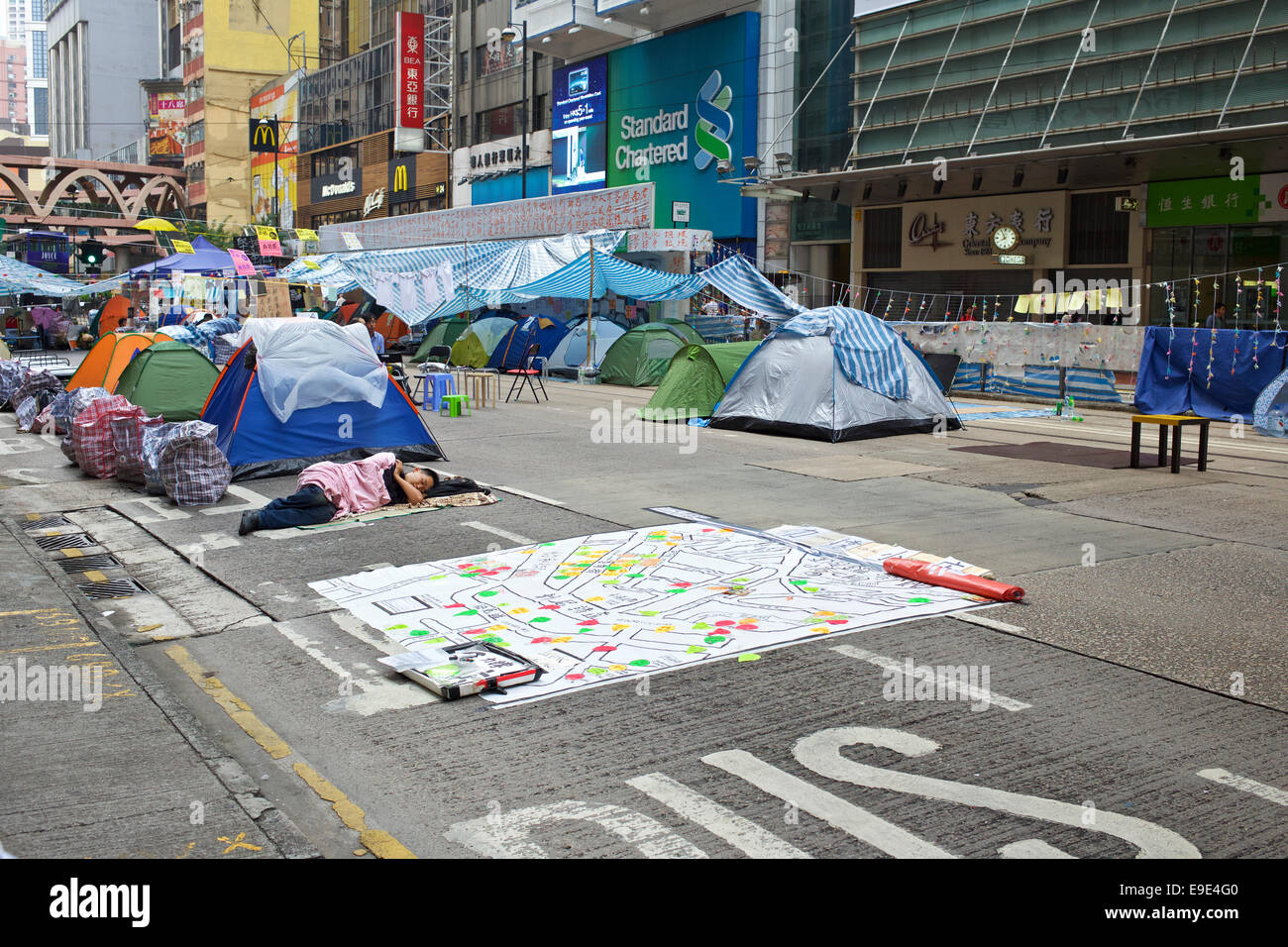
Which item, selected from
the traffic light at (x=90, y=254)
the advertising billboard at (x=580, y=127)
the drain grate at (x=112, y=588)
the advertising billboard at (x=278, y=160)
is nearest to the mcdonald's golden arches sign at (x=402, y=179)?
the traffic light at (x=90, y=254)

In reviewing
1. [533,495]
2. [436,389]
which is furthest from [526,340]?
[533,495]

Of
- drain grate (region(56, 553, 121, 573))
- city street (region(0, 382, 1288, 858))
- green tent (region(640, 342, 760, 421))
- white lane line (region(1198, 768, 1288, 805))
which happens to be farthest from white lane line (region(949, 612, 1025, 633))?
green tent (region(640, 342, 760, 421))

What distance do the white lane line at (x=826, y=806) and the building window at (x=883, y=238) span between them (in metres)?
29.6

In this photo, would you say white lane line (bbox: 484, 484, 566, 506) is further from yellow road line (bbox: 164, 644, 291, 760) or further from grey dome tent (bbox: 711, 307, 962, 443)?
grey dome tent (bbox: 711, 307, 962, 443)

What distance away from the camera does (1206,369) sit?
18781 mm

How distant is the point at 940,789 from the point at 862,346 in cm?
1279

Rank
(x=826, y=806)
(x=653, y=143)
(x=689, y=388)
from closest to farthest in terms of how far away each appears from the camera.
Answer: (x=826, y=806), (x=689, y=388), (x=653, y=143)

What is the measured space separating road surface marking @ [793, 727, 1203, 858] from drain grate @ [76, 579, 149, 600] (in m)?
5.44

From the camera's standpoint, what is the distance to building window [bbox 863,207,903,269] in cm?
3297

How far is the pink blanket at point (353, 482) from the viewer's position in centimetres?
1059

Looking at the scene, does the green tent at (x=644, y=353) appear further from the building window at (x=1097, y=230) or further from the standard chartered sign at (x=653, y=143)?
the standard chartered sign at (x=653, y=143)

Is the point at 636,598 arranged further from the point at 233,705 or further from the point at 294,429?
the point at 294,429

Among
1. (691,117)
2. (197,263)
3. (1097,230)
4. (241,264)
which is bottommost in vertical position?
(241,264)

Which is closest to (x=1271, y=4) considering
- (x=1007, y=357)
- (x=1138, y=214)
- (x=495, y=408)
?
(x=1138, y=214)
